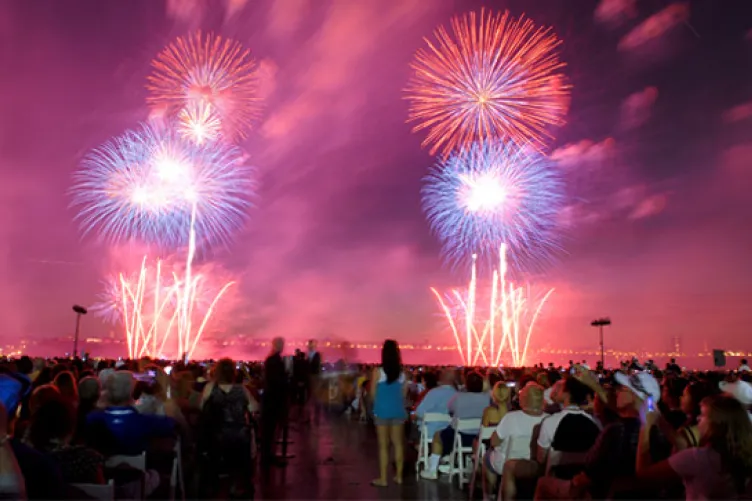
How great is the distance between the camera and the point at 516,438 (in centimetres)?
655

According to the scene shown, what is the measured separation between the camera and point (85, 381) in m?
6.57

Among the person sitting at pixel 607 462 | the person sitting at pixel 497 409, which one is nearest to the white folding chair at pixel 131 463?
the person sitting at pixel 607 462

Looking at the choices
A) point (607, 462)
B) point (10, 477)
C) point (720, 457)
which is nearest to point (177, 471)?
point (10, 477)

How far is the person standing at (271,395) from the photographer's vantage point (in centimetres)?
1034

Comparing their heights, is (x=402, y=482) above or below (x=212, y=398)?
below

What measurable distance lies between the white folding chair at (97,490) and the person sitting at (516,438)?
392cm

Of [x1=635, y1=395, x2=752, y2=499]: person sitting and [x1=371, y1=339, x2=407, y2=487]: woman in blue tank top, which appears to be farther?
[x1=371, y1=339, x2=407, y2=487]: woman in blue tank top

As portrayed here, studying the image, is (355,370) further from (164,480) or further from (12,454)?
(12,454)

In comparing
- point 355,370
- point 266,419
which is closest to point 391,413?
point 266,419

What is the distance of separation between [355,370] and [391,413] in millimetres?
15744

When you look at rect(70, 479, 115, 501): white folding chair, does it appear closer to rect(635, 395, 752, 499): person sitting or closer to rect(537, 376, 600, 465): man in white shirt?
rect(537, 376, 600, 465): man in white shirt

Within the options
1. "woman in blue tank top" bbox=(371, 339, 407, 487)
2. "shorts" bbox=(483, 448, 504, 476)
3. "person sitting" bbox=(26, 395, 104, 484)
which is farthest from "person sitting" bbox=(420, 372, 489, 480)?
"person sitting" bbox=(26, 395, 104, 484)

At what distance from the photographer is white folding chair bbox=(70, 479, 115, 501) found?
14.6 ft

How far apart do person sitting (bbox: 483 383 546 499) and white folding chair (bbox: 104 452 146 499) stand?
370cm
